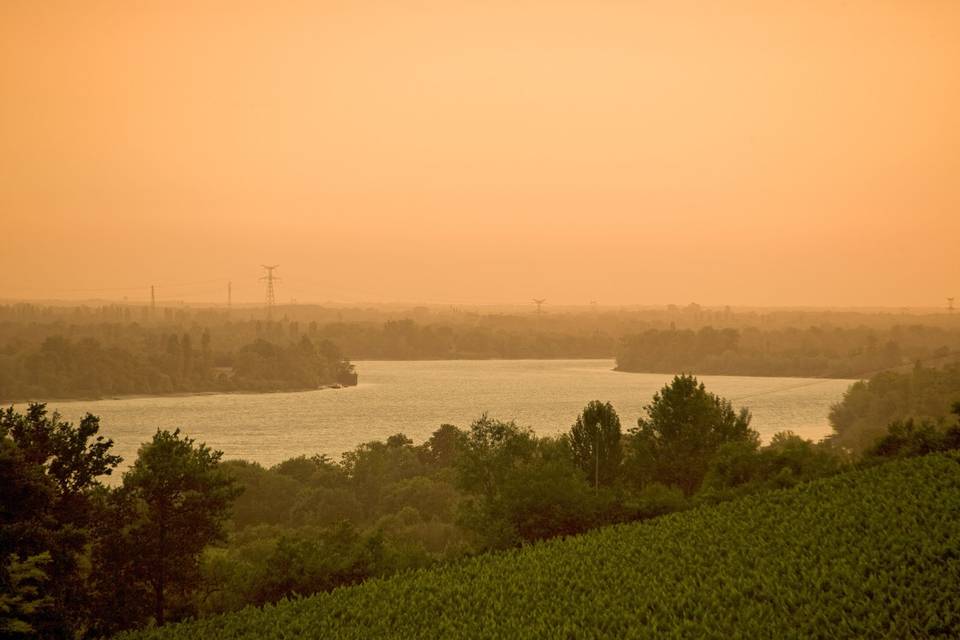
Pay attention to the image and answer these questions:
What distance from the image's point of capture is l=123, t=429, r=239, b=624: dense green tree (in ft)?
76.6

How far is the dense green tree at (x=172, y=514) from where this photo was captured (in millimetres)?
23359

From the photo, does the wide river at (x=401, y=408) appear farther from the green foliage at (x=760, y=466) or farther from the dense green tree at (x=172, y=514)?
the dense green tree at (x=172, y=514)

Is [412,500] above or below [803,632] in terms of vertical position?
below

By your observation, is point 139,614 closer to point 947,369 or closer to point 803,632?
point 803,632

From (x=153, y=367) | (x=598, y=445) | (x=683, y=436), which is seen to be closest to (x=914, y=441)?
(x=683, y=436)

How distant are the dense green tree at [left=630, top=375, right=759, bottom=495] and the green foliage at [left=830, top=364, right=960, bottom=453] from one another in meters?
35.0

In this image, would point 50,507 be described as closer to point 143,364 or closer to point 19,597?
point 19,597

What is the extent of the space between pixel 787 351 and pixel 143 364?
4311 inches

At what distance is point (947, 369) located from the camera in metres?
94.4

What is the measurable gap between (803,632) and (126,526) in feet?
52.7

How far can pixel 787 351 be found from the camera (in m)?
171

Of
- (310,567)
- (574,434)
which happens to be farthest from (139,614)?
(574,434)

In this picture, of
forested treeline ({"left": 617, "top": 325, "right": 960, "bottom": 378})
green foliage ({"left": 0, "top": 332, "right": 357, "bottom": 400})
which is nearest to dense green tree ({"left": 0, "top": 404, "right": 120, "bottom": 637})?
green foliage ({"left": 0, "top": 332, "right": 357, "bottom": 400})

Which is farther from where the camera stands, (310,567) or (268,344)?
(268,344)
